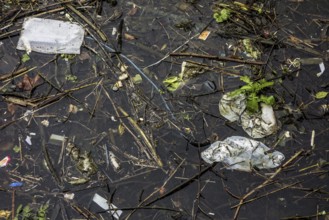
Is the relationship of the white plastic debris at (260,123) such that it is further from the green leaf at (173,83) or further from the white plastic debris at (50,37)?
the white plastic debris at (50,37)

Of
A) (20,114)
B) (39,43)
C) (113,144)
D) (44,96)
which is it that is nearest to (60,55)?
(39,43)

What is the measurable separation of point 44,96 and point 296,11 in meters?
2.40

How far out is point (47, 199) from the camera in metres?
2.77

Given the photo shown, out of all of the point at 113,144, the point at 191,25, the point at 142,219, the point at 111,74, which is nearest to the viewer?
the point at 142,219

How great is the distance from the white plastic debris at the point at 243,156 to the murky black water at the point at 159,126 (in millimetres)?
60

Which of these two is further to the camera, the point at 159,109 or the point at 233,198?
the point at 159,109

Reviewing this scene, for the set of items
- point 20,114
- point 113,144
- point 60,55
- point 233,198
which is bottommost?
point 233,198

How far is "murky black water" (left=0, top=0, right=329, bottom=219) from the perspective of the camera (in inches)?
110

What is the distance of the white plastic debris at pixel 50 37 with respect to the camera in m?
3.37

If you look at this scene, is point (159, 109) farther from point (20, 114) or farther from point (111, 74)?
point (20, 114)

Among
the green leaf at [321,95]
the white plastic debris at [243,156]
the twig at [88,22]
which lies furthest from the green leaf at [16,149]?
the green leaf at [321,95]

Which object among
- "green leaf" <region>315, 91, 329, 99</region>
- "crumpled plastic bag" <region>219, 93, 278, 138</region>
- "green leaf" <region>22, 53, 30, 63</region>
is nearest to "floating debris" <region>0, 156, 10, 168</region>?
"green leaf" <region>22, 53, 30, 63</region>

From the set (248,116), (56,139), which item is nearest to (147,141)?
(56,139)

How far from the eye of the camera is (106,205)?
2775mm
